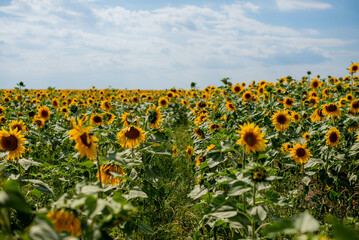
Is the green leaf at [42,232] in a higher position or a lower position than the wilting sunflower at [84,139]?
lower

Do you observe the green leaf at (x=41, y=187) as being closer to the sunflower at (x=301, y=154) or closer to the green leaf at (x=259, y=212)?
the green leaf at (x=259, y=212)

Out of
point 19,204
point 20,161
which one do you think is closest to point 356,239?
point 19,204

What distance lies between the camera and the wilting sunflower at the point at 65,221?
3.58 ft

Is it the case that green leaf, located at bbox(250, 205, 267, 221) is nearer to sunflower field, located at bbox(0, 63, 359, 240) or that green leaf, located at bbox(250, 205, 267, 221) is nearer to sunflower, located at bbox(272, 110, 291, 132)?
sunflower field, located at bbox(0, 63, 359, 240)

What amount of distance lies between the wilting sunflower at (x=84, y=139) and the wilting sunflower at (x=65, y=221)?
68 cm

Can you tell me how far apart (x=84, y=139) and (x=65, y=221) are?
74 cm

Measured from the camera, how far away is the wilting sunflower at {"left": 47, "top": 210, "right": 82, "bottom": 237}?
1.09 m

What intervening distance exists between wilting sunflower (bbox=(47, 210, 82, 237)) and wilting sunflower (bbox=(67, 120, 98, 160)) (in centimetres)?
68

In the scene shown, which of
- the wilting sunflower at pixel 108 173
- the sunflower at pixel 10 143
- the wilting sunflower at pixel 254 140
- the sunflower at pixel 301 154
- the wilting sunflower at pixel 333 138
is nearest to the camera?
the wilting sunflower at pixel 254 140

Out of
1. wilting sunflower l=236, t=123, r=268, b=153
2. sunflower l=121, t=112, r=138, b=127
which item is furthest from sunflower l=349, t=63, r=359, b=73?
wilting sunflower l=236, t=123, r=268, b=153

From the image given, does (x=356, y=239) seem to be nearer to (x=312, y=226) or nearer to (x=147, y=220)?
(x=312, y=226)

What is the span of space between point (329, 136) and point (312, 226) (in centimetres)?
294

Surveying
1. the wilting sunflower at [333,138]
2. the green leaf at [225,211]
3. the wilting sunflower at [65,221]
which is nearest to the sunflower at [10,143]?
the wilting sunflower at [65,221]

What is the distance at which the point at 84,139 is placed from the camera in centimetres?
178
